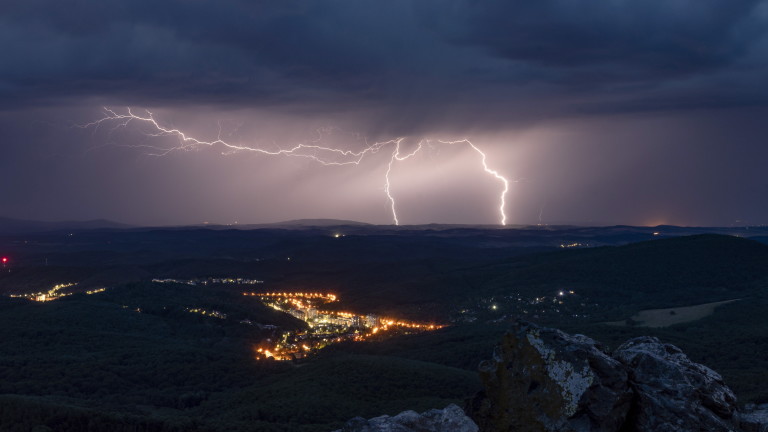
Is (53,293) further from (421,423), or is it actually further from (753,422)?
(753,422)

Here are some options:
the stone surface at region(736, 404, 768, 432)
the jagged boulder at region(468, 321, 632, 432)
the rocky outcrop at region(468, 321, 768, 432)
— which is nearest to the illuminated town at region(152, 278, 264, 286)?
the jagged boulder at region(468, 321, 632, 432)

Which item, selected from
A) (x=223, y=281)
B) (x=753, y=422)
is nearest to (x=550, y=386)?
(x=753, y=422)

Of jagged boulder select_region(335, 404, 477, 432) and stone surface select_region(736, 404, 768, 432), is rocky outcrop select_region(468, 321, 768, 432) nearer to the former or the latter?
stone surface select_region(736, 404, 768, 432)


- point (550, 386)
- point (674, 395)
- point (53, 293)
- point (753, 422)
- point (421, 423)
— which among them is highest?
point (550, 386)

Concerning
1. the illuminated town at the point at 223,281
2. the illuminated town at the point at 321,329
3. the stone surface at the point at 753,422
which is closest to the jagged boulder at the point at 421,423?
the stone surface at the point at 753,422

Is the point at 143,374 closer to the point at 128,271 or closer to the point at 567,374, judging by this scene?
the point at 567,374

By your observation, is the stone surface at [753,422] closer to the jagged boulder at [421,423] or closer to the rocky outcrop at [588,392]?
the rocky outcrop at [588,392]
